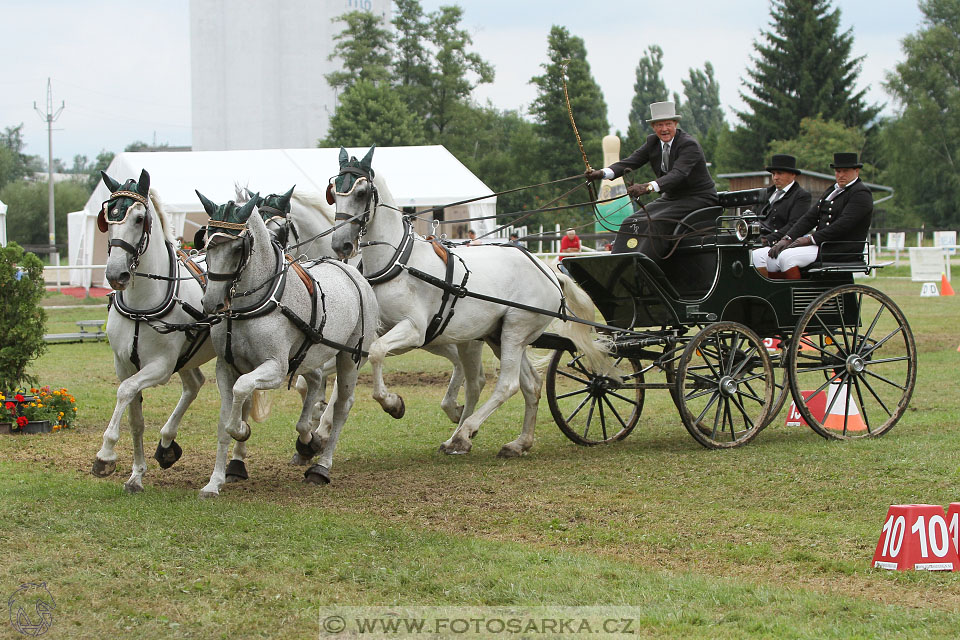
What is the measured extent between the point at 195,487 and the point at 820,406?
5764 mm

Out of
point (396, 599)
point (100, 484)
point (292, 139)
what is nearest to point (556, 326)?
point (100, 484)

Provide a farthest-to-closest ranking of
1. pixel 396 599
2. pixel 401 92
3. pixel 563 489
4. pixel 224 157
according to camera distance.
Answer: pixel 401 92, pixel 224 157, pixel 563 489, pixel 396 599

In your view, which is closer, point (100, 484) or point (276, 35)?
point (100, 484)

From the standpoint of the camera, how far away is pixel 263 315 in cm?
666

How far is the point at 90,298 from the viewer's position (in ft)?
82.7

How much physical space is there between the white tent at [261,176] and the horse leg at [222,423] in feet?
59.7

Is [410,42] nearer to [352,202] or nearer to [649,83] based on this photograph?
[649,83]

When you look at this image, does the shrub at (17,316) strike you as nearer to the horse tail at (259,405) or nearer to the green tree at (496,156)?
the horse tail at (259,405)

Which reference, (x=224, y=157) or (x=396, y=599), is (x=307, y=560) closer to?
(x=396, y=599)

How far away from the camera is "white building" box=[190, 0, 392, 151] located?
61312 mm

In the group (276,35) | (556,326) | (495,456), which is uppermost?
(276,35)

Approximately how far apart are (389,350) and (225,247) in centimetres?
170

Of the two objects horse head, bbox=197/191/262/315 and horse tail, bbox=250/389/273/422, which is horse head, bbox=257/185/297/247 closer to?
horse tail, bbox=250/389/273/422

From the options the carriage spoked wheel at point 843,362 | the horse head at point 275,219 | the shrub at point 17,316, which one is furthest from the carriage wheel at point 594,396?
the shrub at point 17,316
